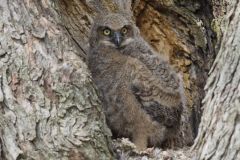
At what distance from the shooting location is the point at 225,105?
2.83 m

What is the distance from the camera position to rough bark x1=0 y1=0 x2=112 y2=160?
3.33 meters

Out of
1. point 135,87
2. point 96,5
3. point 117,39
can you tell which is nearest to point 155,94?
point 135,87

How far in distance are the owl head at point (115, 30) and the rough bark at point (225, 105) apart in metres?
1.60

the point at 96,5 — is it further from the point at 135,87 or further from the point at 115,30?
the point at 135,87

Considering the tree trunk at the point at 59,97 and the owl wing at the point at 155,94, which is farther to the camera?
the owl wing at the point at 155,94

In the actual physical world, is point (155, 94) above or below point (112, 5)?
below

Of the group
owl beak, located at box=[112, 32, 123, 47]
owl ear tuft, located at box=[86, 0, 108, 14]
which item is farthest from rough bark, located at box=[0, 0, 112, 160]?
owl ear tuft, located at box=[86, 0, 108, 14]

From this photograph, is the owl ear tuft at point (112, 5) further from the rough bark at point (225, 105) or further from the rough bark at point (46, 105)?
the rough bark at point (225, 105)

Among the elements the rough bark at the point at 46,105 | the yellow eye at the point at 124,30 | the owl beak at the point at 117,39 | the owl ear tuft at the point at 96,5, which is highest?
the owl ear tuft at the point at 96,5

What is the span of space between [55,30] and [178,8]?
4.04 ft

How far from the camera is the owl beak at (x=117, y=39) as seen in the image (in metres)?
4.47

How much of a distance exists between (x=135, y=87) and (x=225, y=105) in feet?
4.62

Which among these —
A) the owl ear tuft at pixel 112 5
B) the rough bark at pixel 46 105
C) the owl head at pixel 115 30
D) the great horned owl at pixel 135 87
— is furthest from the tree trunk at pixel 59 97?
the owl ear tuft at pixel 112 5

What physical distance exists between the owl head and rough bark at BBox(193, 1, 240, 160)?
1.60m
